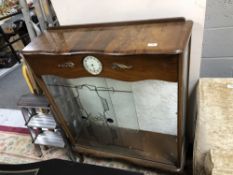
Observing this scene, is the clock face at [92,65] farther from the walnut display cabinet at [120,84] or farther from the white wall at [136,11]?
the white wall at [136,11]

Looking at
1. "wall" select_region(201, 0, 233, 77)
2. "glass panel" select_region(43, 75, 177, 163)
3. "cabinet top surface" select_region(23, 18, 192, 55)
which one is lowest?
"glass panel" select_region(43, 75, 177, 163)

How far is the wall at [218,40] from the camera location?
946mm

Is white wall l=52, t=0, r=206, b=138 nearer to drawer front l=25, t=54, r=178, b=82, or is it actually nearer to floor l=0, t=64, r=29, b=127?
drawer front l=25, t=54, r=178, b=82

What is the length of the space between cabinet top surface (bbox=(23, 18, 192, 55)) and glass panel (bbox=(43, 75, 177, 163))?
0.78ft

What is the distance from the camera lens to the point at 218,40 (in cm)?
104

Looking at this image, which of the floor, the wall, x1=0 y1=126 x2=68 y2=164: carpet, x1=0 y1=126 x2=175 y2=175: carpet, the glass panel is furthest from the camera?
the floor

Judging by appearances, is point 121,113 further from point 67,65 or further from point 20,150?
point 20,150

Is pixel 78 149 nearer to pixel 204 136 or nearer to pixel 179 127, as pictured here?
pixel 179 127

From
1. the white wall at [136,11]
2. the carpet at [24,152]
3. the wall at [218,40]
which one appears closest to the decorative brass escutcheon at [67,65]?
the white wall at [136,11]

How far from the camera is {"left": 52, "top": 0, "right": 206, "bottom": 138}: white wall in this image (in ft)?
3.19

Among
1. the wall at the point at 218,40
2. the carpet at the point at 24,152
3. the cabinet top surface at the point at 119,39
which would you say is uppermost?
the cabinet top surface at the point at 119,39

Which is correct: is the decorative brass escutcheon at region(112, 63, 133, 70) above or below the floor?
above

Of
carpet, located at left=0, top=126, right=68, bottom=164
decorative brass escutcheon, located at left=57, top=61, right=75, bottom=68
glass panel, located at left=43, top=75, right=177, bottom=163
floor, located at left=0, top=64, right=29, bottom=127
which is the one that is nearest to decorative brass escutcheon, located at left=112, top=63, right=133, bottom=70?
decorative brass escutcheon, located at left=57, top=61, right=75, bottom=68

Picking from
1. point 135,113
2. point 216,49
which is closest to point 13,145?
point 135,113
